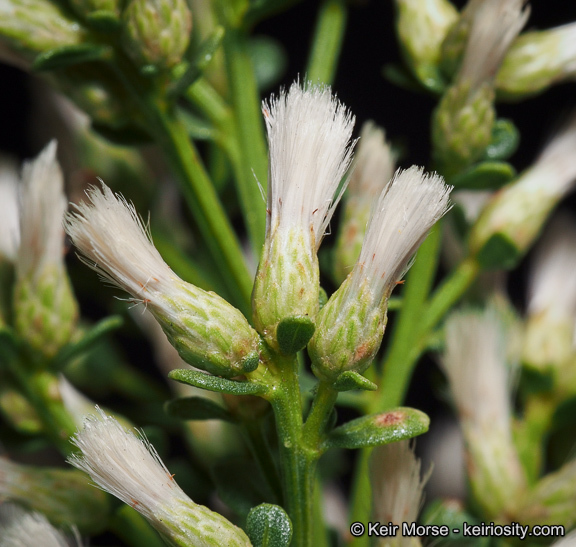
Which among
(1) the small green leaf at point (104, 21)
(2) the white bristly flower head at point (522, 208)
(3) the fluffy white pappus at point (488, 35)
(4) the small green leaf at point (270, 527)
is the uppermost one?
(3) the fluffy white pappus at point (488, 35)

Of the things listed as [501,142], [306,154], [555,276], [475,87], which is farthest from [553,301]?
[306,154]

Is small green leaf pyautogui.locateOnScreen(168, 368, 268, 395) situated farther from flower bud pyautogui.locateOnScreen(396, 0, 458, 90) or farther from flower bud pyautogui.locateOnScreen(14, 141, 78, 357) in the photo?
flower bud pyautogui.locateOnScreen(396, 0, 458, 90)

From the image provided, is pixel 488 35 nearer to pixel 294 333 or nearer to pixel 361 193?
pixel 361 193

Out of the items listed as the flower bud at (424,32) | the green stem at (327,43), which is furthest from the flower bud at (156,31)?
the flower bud at (424,32)

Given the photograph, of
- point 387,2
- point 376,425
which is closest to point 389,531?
point 376,425

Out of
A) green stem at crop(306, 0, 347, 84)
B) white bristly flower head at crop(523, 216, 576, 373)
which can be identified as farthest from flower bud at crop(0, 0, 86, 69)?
white bristly flower head at crop(523, 216, 576, 373)

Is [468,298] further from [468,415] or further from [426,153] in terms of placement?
[426,153]

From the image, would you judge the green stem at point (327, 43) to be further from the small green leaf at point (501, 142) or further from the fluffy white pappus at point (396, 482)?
the fluffy white pappus at point (396, 482)
